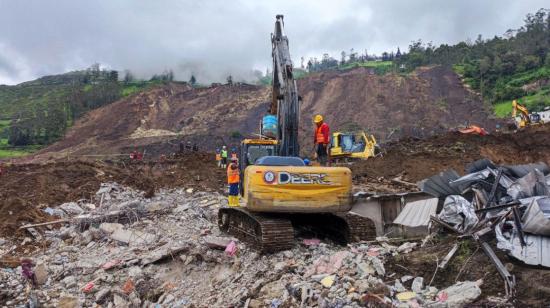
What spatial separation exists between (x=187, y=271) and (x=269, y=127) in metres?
4.62

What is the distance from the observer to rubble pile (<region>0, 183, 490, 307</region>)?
478 centimetres

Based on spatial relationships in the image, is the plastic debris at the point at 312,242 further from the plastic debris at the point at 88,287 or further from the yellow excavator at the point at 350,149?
the yellow excavator at the point at 350,149

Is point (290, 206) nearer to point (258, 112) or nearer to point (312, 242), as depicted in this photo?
point (312, 242)

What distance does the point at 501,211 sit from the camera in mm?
5273

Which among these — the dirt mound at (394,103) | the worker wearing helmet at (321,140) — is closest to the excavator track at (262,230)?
the worker wearing helmet at (321,140)

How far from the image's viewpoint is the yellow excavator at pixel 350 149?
832 inches

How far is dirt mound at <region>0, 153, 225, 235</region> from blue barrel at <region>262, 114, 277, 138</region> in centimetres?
456

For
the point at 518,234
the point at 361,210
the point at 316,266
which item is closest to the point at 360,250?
the point at 316,266

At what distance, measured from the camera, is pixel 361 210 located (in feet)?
28.6

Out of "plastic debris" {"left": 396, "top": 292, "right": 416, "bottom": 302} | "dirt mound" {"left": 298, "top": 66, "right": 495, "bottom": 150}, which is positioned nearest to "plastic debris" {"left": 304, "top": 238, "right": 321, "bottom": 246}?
"plastic debris" {"left": 396, "top": 292, "right": 416, "bottom": 302}

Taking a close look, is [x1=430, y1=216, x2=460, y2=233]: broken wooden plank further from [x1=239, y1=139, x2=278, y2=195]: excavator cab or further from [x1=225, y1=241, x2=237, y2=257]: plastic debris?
[x1=239, y1=139, x2=278, y2=195]: excavator cab

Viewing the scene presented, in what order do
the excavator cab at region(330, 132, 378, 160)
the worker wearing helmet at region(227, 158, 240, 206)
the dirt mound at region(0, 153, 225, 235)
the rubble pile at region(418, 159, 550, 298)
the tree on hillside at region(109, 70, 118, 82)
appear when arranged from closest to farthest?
the rubble pile at region(418, 159, 550, 298), the worker wearing helmet at region(227, 158, 240, 206), the dirt mound at region(0, 153, 225, 235), the excavator cab at region(330, 132, 378, 160), the tree on hillside at region(109, 70, 118, 82)

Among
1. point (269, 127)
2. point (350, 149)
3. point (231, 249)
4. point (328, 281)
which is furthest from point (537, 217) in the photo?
point (350, 149)

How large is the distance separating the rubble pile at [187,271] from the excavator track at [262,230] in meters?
0.14
